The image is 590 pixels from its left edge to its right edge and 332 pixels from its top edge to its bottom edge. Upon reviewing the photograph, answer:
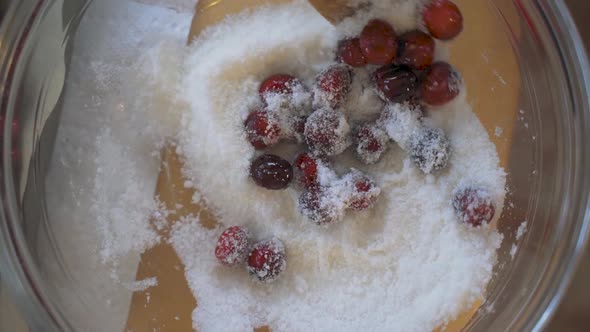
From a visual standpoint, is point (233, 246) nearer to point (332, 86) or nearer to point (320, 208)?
point (320, 208)

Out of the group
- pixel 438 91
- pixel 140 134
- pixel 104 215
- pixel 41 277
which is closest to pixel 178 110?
pixel 140 134

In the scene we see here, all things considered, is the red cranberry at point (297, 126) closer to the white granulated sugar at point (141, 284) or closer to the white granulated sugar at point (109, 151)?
the white granulated sugar at point (109, 151)

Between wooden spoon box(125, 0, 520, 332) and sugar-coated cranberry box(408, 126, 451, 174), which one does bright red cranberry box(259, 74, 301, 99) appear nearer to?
wooden spoon box(125, 0, 520, 332)

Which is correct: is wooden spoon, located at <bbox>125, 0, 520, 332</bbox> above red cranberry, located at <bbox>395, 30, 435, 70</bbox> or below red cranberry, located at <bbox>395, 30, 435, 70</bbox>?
below

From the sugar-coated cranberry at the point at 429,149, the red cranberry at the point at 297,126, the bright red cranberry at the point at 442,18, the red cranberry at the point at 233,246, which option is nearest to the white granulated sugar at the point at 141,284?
the red cranberry at the point at 233,246

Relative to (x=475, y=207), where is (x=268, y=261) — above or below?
below

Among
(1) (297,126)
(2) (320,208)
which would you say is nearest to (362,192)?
(2) (320,208)

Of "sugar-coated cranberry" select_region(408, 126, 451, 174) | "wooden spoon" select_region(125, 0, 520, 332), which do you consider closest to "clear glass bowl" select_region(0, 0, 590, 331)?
"wooden spoon" select_region(125, 0, 520, 332)
